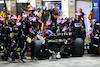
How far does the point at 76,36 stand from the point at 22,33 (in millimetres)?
2651

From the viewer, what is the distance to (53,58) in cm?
916

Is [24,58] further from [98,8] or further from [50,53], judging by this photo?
[98,8]

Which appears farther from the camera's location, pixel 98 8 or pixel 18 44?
pixel 98 8

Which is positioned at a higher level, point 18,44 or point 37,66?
point 18,44

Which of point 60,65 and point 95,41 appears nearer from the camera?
point 60,65

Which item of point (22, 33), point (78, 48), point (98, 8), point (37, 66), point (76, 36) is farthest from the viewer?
point (98, 8)

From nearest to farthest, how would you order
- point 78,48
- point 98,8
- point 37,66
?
point 37,66, point 78,48, point 98,8

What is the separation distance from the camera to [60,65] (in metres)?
7.98

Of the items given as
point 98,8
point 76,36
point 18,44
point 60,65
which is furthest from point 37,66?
point 98,8

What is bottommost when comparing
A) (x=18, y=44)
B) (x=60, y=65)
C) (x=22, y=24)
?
(x=60, y=65)

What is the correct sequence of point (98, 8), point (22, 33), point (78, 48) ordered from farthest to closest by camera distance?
1. point (98, 8)
2. point (78, 48)
3. point (22, 33)

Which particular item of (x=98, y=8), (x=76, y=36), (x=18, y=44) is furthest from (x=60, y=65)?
(x=98, y=8)

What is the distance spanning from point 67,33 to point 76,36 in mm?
795

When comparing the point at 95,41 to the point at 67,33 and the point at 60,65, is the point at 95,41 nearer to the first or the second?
the point at 67,33
